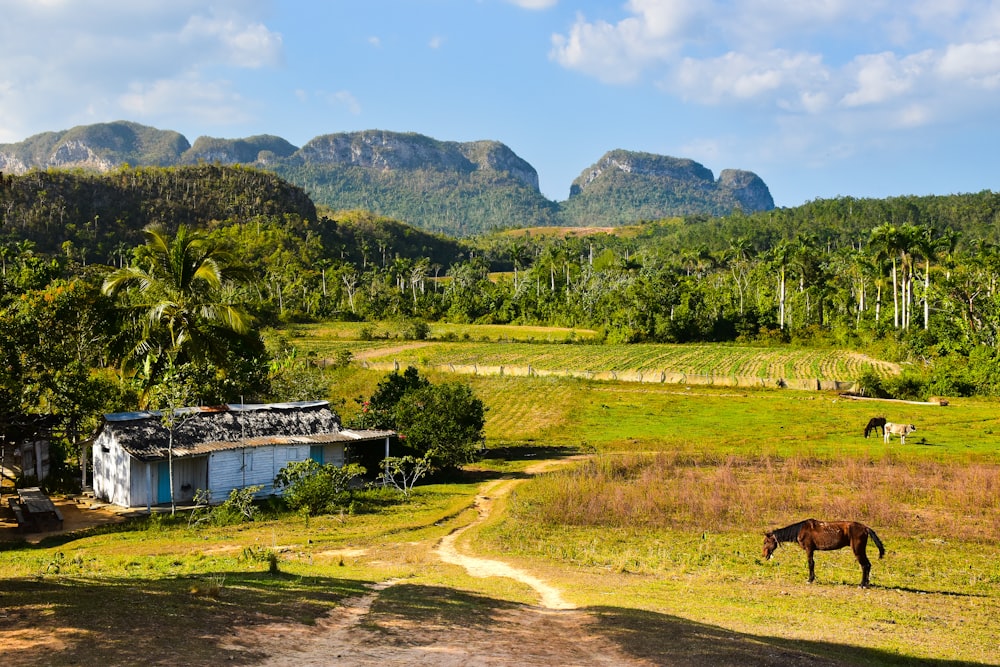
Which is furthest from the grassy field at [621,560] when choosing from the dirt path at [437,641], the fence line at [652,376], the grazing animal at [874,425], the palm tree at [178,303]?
the fence line at [652,376]

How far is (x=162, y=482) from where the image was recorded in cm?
2483

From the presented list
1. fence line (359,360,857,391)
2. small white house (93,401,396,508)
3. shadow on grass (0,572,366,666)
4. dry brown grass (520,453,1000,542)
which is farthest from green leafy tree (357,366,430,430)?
fence line (359,360,857,391)

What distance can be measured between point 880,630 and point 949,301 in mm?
75291

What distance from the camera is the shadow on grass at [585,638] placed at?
9.78 m

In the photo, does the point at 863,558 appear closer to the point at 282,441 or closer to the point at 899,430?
the point at 282,441

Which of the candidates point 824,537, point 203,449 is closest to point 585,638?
point 824,537

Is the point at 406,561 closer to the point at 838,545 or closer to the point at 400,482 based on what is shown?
the point at 838,545

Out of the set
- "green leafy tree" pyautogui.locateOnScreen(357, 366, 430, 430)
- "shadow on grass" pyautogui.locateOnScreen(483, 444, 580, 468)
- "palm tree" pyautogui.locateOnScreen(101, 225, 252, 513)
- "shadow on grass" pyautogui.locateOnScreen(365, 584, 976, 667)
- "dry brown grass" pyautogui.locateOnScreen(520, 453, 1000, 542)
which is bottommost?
"shadow on grass" pyautogui.locateOnScreen(483, 444, 580, 468)

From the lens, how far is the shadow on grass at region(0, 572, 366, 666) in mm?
8438

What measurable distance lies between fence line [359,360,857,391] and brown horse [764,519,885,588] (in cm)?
4299

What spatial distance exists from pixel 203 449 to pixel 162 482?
170cm

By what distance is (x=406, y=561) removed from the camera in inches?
687

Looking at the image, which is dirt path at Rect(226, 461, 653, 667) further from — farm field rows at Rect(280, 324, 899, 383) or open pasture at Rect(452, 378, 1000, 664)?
farm field rows at Rect(280, 324, 899, 383)

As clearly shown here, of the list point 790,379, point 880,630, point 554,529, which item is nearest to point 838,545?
point 880,630
